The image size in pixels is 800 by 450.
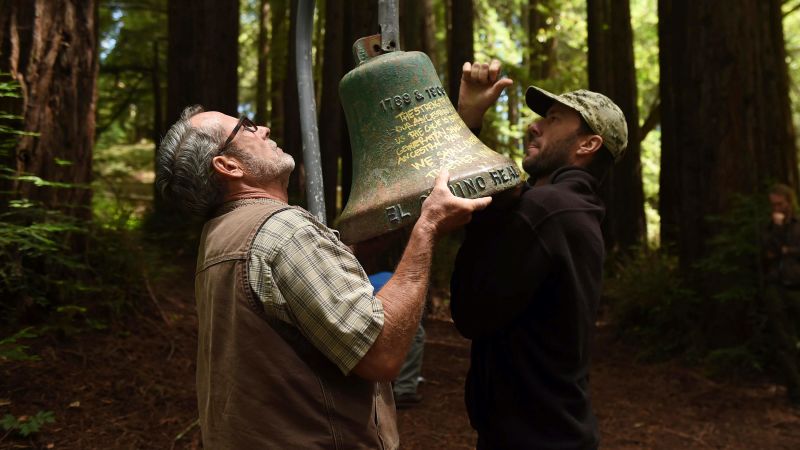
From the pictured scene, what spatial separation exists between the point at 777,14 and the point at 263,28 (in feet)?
38.6

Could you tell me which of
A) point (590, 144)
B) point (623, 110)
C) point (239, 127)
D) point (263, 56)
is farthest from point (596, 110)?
point (263, 56)

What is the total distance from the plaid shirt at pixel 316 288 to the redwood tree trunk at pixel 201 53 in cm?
784

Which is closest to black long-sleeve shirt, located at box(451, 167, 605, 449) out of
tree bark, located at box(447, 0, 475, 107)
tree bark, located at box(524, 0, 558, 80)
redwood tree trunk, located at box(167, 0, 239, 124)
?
redwood tree trunk, located at box(167, 0, 239, 124)

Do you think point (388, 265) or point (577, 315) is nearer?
point (577, 315)

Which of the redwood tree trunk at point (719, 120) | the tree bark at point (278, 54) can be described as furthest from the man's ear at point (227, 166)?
the tree bark at point (278, 54)

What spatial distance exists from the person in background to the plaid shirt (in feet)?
20.9

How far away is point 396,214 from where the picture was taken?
2096 millimetres

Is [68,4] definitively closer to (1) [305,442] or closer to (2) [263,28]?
(1) [305,442]

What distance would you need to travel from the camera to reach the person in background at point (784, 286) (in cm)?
718

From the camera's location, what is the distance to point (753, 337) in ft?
25.7

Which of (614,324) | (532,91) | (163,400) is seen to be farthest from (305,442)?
(614,324)

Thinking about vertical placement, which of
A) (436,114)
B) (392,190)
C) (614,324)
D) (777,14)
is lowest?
(614,324)

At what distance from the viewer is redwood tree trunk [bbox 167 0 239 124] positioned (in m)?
9.63

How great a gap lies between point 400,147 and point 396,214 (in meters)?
0.25
